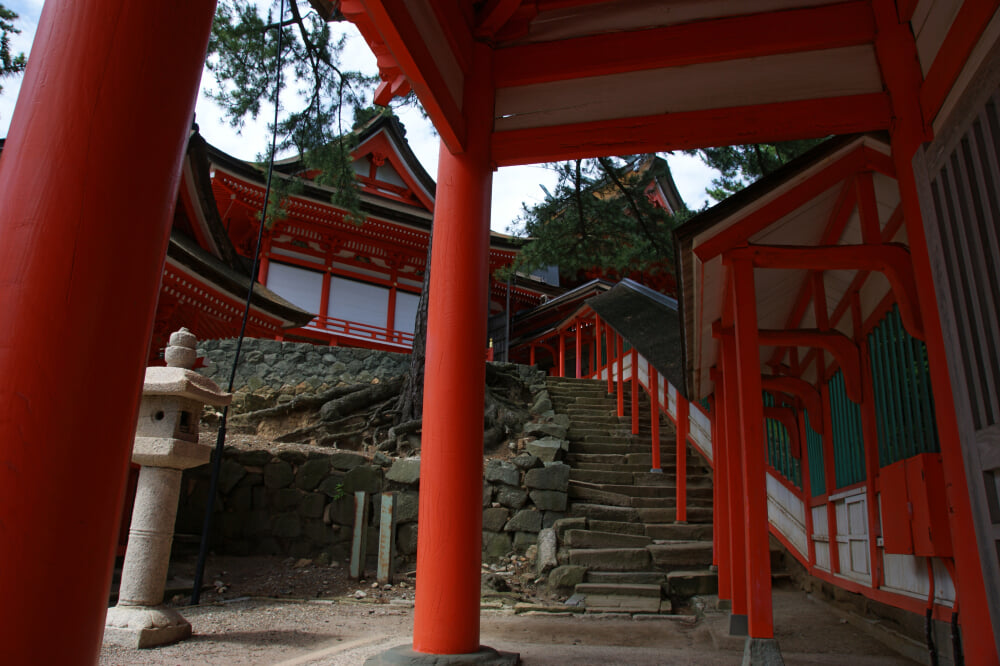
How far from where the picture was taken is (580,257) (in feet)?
29.0

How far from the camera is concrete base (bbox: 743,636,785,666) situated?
3469mm

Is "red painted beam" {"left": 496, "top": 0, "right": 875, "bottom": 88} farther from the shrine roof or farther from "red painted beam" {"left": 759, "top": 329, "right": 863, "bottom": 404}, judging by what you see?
"red painted beam" {"left": 759, "top": 329, "right": 863, "bottom": 404}

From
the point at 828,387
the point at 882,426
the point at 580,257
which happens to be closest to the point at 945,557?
the point at 882,426

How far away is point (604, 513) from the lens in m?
8.73

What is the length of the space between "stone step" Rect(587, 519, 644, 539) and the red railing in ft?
28.7

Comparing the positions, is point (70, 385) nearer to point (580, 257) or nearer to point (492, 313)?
point (580, 257)

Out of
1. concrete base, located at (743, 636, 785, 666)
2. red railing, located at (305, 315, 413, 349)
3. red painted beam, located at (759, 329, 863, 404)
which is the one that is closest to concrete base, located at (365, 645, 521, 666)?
concrete base, located at (743, 636, 785, 666)

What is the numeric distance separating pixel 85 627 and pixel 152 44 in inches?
47.4

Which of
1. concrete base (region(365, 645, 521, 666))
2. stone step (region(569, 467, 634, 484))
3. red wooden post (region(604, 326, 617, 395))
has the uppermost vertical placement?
red wooden post (region(604, 326, 617, 395))

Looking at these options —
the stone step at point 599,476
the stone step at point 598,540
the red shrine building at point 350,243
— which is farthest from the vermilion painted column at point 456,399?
the red shrine building at point 350,243

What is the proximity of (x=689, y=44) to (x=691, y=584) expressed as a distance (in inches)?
224

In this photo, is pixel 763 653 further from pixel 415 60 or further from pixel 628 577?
pixel 628 577

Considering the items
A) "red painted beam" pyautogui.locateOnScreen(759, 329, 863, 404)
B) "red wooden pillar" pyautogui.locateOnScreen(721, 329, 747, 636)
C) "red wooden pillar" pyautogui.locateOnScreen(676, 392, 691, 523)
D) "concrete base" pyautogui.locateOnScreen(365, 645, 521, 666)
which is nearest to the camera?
"concrete base" pyautogui.locateOnScreen(365, 645, 521, 666)

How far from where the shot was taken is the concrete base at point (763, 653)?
347cm
